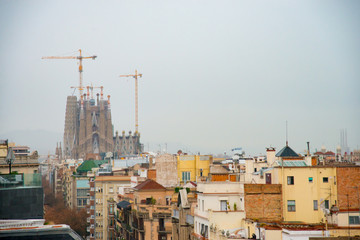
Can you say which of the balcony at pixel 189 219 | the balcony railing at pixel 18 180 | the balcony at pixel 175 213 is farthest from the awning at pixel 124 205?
the balcony railing at pixel 18 180

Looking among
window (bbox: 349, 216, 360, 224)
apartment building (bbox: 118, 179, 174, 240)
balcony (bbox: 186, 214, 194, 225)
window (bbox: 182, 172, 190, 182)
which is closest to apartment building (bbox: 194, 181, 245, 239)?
balcony (bbox: 186, 214, 194, 225)

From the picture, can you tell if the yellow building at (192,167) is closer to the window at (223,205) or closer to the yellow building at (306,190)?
the window at (223,205)

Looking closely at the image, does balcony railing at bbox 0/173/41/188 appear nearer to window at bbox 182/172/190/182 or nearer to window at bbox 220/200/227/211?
window at bbox 220/200/227/211

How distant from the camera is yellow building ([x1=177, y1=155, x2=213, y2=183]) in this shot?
7724 cm

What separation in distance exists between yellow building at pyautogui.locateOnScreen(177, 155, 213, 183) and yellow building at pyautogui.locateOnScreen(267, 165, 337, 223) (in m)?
34.7

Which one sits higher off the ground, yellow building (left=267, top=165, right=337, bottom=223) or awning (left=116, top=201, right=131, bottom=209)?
yellow building (left=267, top=165, right=337, bottom=223)

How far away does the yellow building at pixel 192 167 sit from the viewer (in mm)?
77244

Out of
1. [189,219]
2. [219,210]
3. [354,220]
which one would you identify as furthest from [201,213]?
[354,220]

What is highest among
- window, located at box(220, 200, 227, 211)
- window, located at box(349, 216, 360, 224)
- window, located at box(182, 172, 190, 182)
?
window, located at box(182, 172, 190, 182)

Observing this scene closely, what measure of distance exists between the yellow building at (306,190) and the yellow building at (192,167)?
34.7 metres

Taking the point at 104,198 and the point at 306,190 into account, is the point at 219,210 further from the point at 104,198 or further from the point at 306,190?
the point at 104,198

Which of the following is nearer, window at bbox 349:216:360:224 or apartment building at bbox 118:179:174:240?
window at bbox 349:216:360:224

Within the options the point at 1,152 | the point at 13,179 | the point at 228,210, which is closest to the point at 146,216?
the point at 1,152

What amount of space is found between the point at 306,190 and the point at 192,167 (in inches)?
1418
